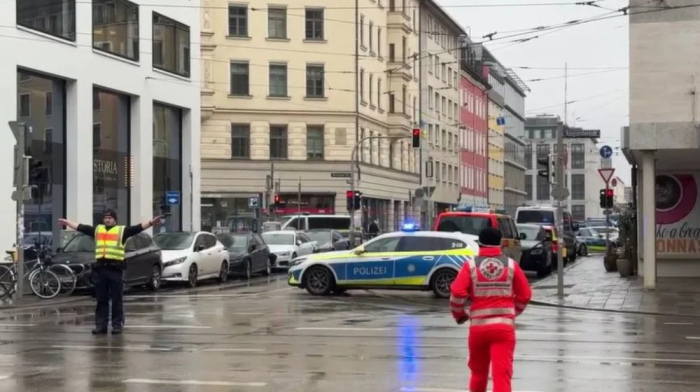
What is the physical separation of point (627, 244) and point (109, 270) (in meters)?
21.3

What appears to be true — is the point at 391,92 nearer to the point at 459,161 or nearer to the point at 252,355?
the point at 459,161

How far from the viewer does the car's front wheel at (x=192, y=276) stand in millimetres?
29020

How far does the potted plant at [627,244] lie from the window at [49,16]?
1757 cm

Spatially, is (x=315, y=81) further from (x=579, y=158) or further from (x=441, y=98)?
(x=579, y=158)

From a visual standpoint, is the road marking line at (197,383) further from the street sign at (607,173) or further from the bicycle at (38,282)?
the street sign at (607,173)

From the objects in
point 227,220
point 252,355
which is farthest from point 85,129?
point 227,220

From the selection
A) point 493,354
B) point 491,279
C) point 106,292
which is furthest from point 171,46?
point 493,354

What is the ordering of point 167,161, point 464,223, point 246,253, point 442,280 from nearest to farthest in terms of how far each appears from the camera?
point 442,280 → point 464,223 → point 246,253 → point 167,161

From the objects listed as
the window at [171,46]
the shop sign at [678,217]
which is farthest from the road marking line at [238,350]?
the window at [171,46]

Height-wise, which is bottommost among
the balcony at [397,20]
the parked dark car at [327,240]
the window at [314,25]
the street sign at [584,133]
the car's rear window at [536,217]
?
the parked dark car at [327,240]

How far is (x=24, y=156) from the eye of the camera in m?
25.1

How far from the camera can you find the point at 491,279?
8.62m

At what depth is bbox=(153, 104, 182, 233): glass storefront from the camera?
4019 cm

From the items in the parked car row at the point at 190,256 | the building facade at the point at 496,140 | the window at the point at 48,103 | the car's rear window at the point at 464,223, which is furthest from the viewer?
the building facade at the point at 496,140
